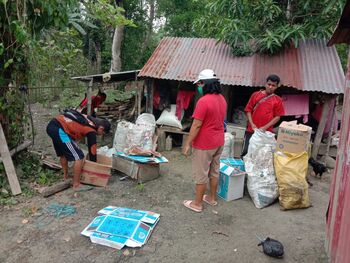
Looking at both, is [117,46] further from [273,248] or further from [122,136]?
[273,248]

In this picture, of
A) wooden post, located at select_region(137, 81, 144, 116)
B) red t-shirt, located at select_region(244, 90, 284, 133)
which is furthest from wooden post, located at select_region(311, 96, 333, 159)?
wooden post, located at select_region(137, 81, 144, 116)

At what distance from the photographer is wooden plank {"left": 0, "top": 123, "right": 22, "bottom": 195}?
4.57 meters

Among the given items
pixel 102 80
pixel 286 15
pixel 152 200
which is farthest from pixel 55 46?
pixel 286 15

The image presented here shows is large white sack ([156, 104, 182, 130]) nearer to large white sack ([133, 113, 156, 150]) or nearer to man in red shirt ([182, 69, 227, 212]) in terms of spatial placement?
large white sack ([133, 113, 156, 150])

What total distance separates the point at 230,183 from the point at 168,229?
1.28 metres

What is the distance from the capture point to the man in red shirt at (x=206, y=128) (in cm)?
403

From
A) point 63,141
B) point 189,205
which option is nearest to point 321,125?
point 189,205

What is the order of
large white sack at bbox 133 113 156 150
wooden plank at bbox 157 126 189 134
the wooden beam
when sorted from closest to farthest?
the wooden beam → large white sack at bbox 133 113 156 150 → wooden plank at bbox 157 126 189 134

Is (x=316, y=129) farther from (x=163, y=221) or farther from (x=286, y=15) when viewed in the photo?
(x=163, y=221)

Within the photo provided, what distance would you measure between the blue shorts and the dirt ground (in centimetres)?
59

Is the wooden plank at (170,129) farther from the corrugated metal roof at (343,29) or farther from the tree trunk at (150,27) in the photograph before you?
the tree trunk at (150,27)

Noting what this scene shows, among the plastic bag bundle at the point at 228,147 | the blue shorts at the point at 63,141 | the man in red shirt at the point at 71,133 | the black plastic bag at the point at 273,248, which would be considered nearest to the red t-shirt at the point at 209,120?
the black plastic bag at the point at 273,248

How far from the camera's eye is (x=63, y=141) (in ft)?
15.3

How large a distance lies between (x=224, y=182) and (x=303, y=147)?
1.28 metres
